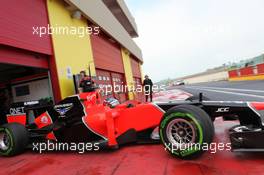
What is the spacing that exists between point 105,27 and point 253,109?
394 inches

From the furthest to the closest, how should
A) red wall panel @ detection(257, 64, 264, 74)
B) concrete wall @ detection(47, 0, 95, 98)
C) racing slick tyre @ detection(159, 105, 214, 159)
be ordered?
red wall panel @ detection(257, 64, 264, 74)
concrete wall @ detection(47, 0, 95, 98)
racing slick tyre @ detection(159, 105, 214, 159)

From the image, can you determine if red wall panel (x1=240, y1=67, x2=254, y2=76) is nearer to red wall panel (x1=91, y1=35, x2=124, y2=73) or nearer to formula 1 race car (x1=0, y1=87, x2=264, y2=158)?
red wall panel (x1=91, y1=35, x2=124, y2=73)

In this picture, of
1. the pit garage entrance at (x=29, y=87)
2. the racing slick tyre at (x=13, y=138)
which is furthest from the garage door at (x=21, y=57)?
the racing slick tyre at (x=13, y=138)

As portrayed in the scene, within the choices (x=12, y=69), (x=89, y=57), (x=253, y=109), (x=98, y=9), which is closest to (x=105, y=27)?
(x=98, y=9)

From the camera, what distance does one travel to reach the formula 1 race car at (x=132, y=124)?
3129 millimetres

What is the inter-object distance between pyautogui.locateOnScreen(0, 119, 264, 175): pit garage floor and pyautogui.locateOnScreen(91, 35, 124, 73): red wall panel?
22.5ft

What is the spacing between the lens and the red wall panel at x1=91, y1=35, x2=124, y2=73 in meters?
11.2

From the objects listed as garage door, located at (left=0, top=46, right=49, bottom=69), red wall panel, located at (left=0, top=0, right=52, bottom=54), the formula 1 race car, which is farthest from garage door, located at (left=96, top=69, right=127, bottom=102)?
the formula 1 race car

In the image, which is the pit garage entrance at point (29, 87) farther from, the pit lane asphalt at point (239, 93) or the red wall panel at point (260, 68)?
the red wall panel at point (260, 68)

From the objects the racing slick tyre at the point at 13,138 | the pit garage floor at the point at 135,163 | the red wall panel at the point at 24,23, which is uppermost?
the red wall panel at the point at 24,23

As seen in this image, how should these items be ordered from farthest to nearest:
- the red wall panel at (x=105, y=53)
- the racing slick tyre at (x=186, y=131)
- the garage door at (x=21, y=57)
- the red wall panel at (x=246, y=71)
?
the red wall panel at (x=246, y=71)
the red wall panel at (x=105, y=53)
the garage door at (x=21, y=57)
the racing slick tyre at (x=186, y=131)

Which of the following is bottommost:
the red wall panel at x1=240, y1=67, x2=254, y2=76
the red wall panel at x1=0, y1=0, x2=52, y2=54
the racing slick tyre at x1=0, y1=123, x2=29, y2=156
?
the racing slick tyre at x1=0, y1=123, x2=29, y2=156

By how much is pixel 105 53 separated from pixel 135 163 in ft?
32.6

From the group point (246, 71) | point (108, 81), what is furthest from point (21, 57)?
point (246, 71)
